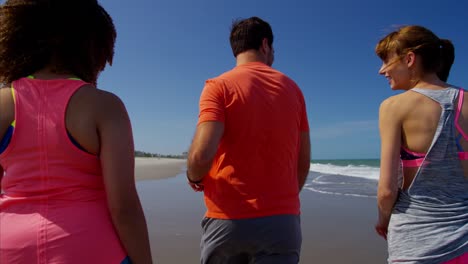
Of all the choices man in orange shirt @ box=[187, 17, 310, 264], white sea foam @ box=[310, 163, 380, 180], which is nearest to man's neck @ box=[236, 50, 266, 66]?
man in orange shirt @ box=[187, 17, 310, 264]

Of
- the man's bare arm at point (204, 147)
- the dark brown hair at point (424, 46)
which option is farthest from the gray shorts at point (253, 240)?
the dark brown hair at point (424, 46)

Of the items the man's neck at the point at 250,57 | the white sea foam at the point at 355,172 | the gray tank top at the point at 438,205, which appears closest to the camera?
the gray tank top at the point at 438,205

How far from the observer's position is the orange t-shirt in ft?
5.69

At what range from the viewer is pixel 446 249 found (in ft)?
5.41

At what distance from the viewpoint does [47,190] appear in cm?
117

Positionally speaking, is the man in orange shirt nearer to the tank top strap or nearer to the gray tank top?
the gray tank top

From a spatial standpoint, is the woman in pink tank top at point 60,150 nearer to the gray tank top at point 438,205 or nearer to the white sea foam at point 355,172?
the gray tank top at point 438,205

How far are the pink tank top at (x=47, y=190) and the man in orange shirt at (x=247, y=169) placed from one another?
0.65 m

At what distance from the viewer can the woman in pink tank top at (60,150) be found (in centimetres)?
115

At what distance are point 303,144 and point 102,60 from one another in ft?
4.19

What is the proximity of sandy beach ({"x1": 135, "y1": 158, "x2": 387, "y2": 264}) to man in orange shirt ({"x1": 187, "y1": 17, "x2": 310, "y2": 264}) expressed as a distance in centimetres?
266

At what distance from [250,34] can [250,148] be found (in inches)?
28.9

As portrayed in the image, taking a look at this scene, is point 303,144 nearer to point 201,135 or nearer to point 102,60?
point 201,135

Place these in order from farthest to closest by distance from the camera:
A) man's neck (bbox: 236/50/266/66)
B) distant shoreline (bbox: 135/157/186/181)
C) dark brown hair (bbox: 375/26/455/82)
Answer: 1. distant shoreline (bbox: 135/157/186/181)
2. man's neck (bbox: 236/50/266/66)
3. dark brown hair (bbox: 375/26/455/82)
